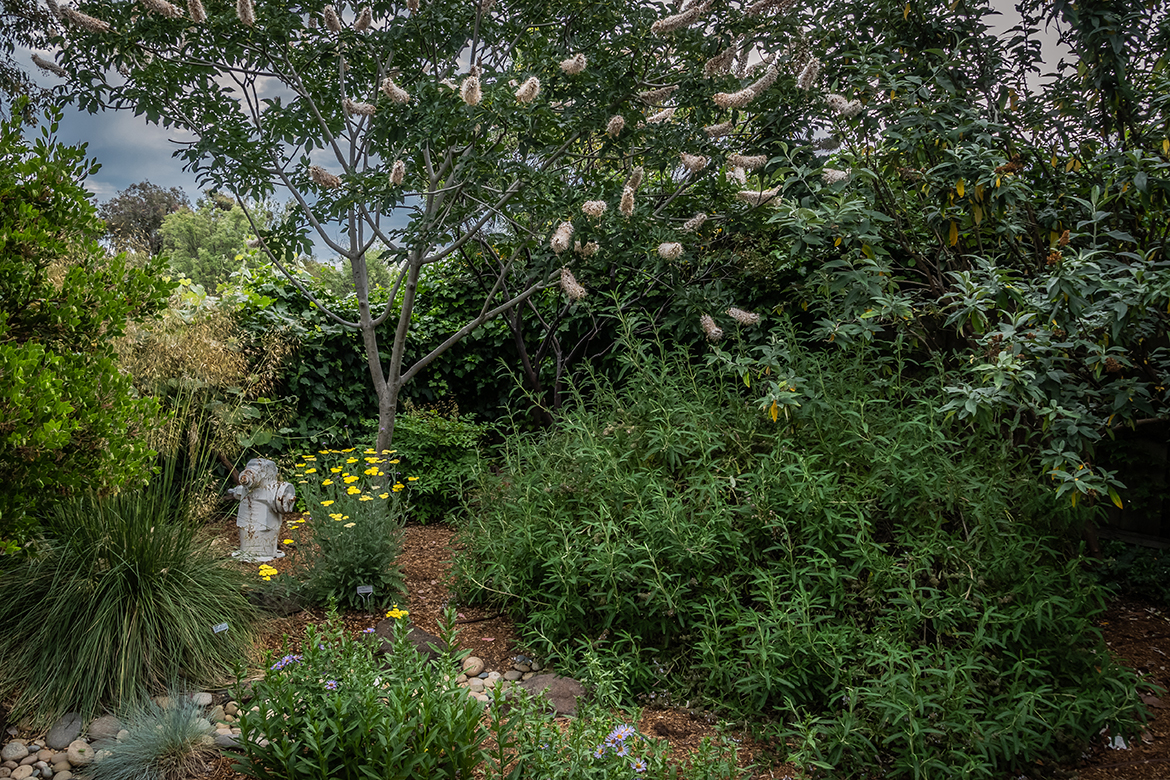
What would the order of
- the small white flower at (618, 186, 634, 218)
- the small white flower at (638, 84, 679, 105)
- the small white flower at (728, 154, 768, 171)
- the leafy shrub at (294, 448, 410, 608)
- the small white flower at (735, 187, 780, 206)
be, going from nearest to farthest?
1. the leafy shrub at (294, 448, 410, 608)
2. the small white flower at (618, 186, 634, 218)
3. the small white flower at (728, 154, 768, 171)
4. the small white flower at (735, 187, 780, 206)
5. the small white flower at (638, 84, 679, 105)

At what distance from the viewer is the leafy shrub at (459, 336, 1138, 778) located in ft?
8.82

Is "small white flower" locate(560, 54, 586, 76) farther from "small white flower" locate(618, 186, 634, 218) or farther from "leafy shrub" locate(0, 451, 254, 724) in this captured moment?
"leafy shrub" locate(0, 451, 254, 724)

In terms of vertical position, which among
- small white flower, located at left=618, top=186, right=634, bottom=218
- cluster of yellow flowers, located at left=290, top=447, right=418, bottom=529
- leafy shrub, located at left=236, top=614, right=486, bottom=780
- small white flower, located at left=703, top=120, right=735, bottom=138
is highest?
small white flower, located at left=703, top=120, right=735, bottom=138

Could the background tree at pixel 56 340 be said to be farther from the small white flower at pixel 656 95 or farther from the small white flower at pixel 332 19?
the small white flower at pixel 656 95

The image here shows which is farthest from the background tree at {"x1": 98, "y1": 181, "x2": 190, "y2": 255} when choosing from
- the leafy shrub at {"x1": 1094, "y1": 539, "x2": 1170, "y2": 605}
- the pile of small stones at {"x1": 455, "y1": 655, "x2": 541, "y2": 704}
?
the leafy shrub at {"x1": 1094, "y1": 539, "x2": 1170, "y2": 605}

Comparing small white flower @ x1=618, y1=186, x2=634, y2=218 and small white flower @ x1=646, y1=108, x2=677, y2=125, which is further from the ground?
small white flower @ x1=646, y1=108, x2=677, y2=125

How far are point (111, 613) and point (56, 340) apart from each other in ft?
4.02

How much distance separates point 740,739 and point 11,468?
2996 mm

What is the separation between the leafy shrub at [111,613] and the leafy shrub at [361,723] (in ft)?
2.97

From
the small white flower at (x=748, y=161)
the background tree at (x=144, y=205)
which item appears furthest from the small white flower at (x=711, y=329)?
the background tree at (x=144, y=205)

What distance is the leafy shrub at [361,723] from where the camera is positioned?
2141mm

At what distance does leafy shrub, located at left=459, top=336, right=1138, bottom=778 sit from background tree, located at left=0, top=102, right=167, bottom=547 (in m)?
1.86

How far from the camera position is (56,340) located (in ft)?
10.3

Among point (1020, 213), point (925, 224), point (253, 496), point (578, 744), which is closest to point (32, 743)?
point (253, 496)
